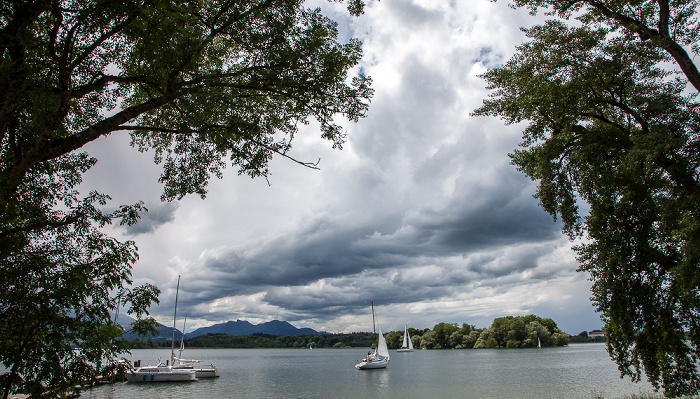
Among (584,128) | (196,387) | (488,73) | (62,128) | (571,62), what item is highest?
(488,73)

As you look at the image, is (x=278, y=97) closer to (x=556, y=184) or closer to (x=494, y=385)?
(x=556, y=184)

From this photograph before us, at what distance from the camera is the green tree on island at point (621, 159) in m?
13.5

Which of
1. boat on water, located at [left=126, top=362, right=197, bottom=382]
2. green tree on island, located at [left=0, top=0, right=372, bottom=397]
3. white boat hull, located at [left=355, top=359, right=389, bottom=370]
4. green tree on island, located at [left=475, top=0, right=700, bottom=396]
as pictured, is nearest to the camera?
green tree on island, located at [left=0, top=0, right=372, bottom=397]

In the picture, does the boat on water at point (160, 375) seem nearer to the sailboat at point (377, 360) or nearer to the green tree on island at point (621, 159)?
the sailboat at point (377, 360)

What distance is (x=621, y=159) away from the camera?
1377 cm

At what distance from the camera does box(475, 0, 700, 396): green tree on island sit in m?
13.5

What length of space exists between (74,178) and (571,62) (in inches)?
611

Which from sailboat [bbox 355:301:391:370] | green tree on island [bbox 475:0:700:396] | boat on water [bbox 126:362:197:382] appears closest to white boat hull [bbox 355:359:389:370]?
sailboat [bbox 355:301:391:370]

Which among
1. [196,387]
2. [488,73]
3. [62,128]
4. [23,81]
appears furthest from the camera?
[196,387]

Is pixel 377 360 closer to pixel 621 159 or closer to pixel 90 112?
pixel 621 159

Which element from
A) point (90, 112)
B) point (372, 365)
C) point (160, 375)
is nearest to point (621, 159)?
point (90, 112)

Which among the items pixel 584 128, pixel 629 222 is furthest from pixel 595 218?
pixel 584 128

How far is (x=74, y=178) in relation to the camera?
8.41 metres

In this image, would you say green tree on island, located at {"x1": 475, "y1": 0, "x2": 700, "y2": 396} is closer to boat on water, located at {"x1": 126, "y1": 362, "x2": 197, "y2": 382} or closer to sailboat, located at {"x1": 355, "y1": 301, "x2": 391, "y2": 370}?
boat on water, located at {"x1": 126, "y1": 362, "x2": 197, "y2": 382}
